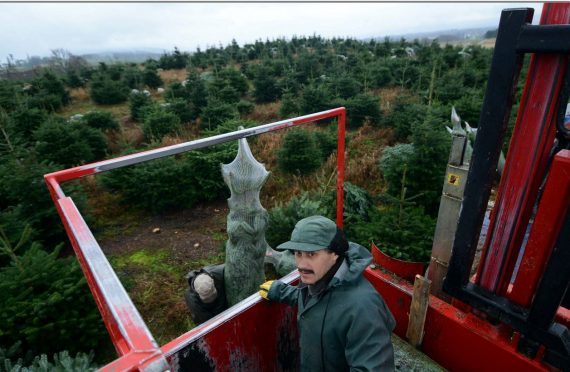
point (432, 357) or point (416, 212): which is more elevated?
point (416, 212)

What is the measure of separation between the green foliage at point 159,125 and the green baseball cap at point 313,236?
318 inches

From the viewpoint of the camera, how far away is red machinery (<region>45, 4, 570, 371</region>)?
55.1 inches

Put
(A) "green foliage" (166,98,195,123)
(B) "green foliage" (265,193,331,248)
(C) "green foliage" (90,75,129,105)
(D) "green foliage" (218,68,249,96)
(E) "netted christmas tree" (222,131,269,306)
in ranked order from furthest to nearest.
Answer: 1. (D) "green foliage" (218,68,249,96)
2. (C) "green foliage" (90,75,129,105)
3. (A) "green foliage" (166,98,195,123)
4. (B) "green foliage" (265,193,331,248)
5. (E) "netted christmas tree" (222,131,269,306)

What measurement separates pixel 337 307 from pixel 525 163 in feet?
3.76

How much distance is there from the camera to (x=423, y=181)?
523cm

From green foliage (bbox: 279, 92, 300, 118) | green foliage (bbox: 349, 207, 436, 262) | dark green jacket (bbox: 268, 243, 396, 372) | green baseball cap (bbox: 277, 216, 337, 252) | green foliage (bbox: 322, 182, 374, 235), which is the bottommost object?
green foliage (bbox: 322, 182, 374, 235)

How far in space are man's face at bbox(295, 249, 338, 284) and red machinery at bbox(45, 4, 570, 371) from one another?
605 mm

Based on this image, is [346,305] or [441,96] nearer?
[346,305]

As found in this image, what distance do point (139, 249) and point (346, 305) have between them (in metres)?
4.57

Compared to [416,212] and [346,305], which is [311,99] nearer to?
[416,212]

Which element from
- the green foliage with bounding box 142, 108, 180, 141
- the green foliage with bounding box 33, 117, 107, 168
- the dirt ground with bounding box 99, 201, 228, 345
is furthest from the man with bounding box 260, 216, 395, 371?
the green foliage with bounding box 142, 108, 180, 141

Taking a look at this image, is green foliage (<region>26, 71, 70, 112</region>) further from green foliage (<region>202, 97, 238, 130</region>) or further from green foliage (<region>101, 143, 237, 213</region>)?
green foliage (<region>101, 143, 237, 213</region>)

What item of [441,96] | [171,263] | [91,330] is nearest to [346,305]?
[91,330]

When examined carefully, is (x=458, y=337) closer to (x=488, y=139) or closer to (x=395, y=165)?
(x=488, y=139)
